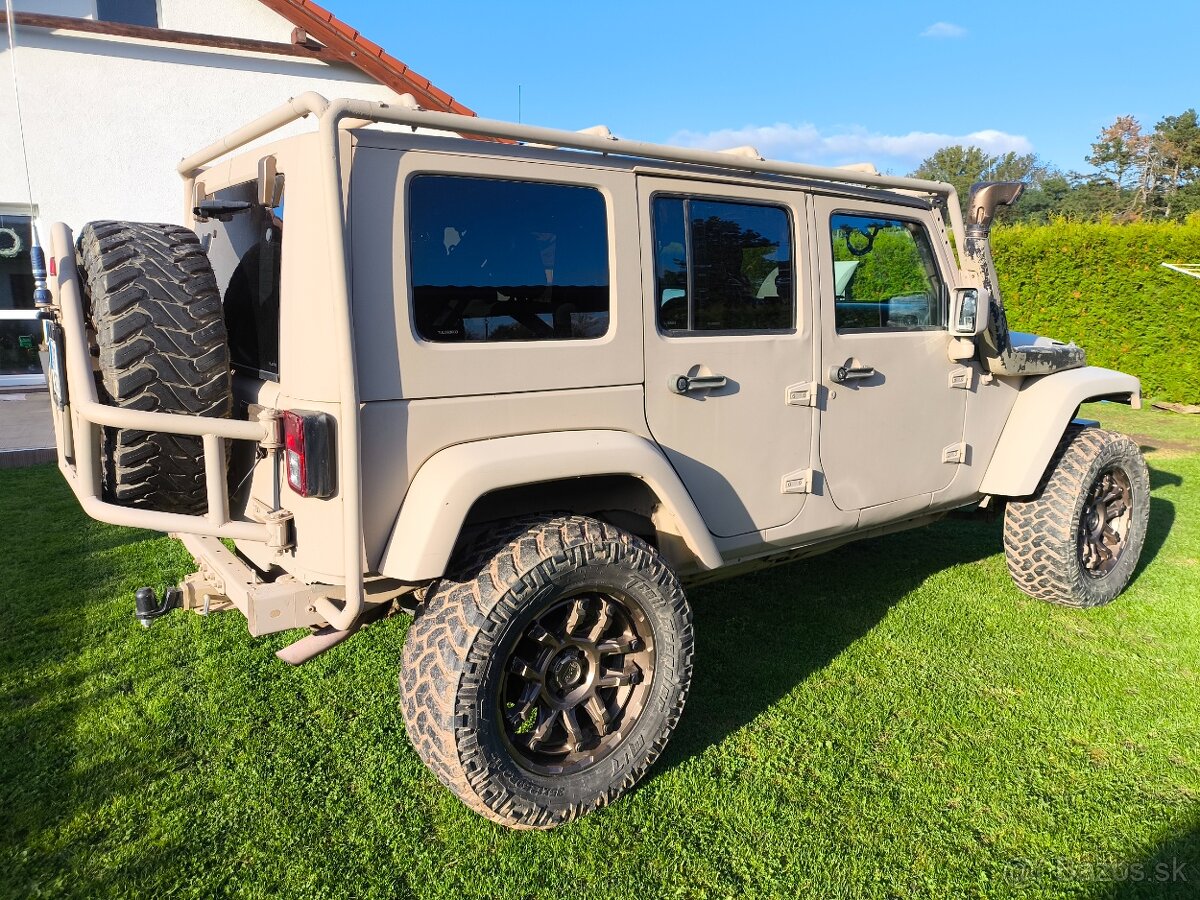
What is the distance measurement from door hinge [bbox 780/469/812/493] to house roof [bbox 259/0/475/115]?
7681 mm

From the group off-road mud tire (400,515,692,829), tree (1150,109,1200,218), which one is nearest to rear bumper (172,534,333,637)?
off-road mud tire (400,515,692,829)

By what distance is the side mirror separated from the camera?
3689 millimetres

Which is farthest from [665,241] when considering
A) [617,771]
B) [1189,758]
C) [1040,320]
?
[1040,320]

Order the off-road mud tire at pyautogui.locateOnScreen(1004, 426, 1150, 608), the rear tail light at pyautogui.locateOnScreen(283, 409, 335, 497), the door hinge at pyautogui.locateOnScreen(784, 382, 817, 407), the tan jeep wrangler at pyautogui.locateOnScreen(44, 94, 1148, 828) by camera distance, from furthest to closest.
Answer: the off-road mud tire at pyautogui.locateOnScreen(1004, 426, 1150, 608) < the door hinge at pyautogui.locateOnScreen(784, 382, 817, 407) < the tan jeep wrangler at pyautogui.locateOnScreen(44, 94, 1148, 828) < the rear tail light at pyautogui.locateOnScreen(283, 409, 335, 497)

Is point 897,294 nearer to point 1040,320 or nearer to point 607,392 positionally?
point 607,392

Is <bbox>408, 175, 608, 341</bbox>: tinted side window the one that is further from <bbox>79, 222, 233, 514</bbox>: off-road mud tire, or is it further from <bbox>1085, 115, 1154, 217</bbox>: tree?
<bbox>1085, 115, 1154, 217</bbox>: tree

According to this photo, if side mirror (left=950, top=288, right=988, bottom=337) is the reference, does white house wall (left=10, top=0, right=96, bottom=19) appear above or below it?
above

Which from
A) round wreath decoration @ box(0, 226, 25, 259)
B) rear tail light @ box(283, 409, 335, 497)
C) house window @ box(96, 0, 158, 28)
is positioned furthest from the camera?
round wreath decoration @ box(0, 226, 25, 259)

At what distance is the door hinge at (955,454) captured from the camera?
157 inches

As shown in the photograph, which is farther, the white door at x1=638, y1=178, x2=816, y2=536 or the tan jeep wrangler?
the white door at x1=638, y1=178, x2=816, y2=536

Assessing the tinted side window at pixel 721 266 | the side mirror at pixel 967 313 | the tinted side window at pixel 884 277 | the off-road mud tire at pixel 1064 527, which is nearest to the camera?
the tinted side window at pixel 721 266

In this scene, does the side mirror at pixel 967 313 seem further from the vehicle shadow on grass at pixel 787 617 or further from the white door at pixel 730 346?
the vehicle shadow on grass at pixel 787 617

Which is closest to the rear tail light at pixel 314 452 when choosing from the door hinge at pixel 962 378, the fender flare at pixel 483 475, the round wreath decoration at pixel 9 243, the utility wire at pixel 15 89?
the fender flare at pixel 483 475

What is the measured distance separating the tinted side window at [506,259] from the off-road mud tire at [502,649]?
667 millimetres
